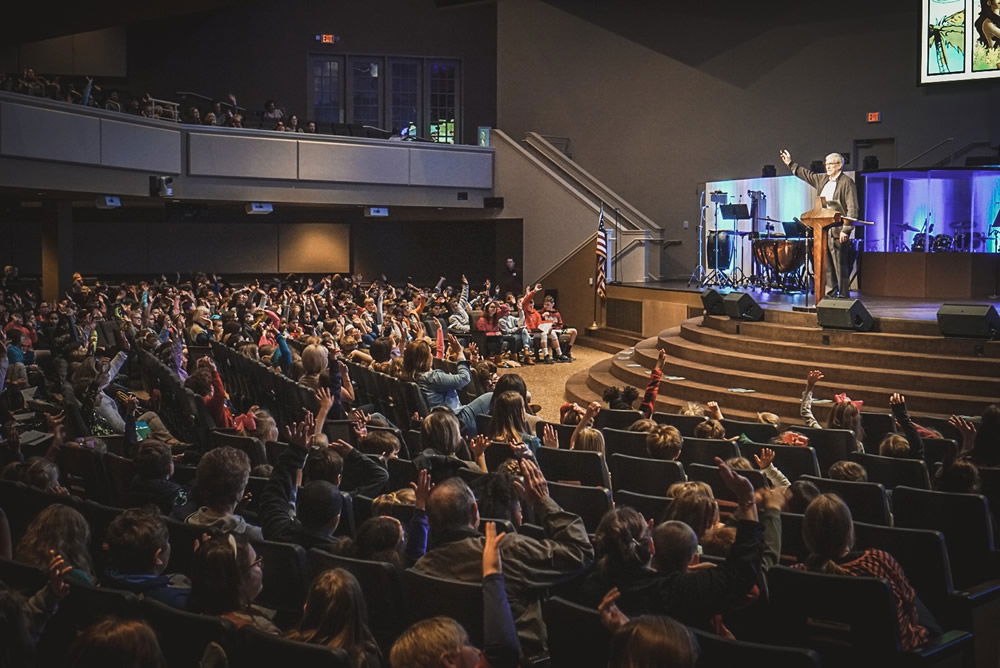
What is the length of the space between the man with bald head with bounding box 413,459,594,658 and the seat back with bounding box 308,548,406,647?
0.39 feet

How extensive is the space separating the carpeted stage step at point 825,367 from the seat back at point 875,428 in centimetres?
186

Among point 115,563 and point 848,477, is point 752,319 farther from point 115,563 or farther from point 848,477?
point 115,563

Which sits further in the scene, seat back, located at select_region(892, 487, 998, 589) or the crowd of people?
seat back, located at select_region(892, 487, 998, 589)

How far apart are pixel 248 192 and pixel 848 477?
672 inches

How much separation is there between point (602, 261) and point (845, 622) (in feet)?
54.5

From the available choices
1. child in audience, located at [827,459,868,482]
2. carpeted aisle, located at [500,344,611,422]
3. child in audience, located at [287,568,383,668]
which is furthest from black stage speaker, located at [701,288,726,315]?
child in audience, located at [287,568,383,668]

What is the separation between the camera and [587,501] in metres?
4.98

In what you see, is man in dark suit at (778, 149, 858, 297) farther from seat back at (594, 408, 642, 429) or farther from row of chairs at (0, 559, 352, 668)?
row of chairs at (0, 559, 352, 668)

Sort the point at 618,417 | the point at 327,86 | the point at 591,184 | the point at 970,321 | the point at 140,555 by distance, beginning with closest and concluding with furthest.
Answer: the point at 140,555 < the point at 618,417 < the point at 970,321 < the point at 591,184 < the point at 327,86

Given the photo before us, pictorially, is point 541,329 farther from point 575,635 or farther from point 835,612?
point 575,635

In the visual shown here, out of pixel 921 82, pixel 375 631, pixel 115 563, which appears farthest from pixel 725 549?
pixel 921 82

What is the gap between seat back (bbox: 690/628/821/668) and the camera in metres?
2.74

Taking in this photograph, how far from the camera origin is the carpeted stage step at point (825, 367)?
382 inches

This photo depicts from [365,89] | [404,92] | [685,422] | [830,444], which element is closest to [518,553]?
[830,444]
